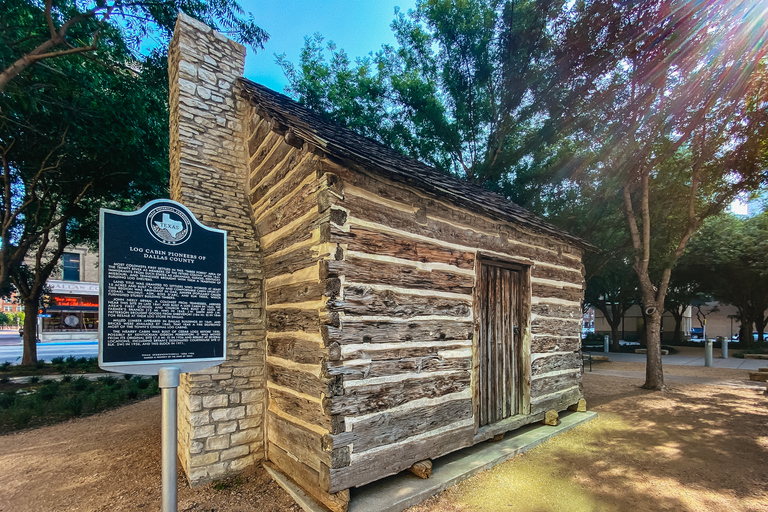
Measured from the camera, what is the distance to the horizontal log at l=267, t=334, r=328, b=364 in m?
3.77

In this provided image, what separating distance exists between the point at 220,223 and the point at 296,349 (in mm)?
2173

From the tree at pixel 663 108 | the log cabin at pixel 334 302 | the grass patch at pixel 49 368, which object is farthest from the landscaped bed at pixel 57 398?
the tree at pixel 663 108

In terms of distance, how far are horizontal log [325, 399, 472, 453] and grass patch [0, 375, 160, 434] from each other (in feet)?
24.2

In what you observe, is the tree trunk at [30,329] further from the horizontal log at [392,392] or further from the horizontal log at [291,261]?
the horizontal log at [392,392]

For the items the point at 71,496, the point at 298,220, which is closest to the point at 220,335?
the point at 298,220

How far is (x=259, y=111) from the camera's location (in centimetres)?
488

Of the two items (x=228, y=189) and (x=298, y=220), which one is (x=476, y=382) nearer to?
(x=298, y=220)

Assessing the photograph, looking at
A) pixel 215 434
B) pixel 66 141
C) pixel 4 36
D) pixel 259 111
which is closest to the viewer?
pixel 215 434

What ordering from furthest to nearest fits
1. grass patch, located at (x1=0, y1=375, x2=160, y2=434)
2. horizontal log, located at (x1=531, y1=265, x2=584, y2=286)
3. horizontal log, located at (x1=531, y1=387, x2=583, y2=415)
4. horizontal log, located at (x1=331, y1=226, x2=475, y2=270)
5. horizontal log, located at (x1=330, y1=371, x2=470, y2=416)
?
grass patch, located at (x1=0, y1=375, x2=160, y2=434), horizontal log, located at (x1=531, y1=265, x2=584, y2=286), horizontal log, located at (x1=531, y1=387, x2=583, y2=415), horizontal log, located at (x1=331, y1=226, x2=475, y2=270), horizontal log, located at (x1=330, y1=371, x2=470, y2=416)

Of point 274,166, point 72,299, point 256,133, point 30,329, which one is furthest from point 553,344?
point 72,299

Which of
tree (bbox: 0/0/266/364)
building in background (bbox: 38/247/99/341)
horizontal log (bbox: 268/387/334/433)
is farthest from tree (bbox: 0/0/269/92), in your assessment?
building in background (bbox: 38/247/99/341)

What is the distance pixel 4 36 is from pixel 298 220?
6.76 metres

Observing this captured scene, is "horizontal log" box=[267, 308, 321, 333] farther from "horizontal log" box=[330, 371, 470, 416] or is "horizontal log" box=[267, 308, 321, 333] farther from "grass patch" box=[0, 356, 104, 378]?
"grass patch" box=[0, 356, 104, 378]

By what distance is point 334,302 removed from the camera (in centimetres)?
366
